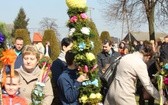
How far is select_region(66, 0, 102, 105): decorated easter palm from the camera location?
5562 mm

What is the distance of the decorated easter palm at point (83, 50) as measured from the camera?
219 inches

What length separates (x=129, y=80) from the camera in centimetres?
613

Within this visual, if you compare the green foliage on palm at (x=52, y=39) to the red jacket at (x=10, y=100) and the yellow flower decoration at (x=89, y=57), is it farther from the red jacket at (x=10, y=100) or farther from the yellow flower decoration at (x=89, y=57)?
the red jacket at (x=10, y=100)

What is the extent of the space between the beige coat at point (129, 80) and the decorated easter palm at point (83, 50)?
2.04ft

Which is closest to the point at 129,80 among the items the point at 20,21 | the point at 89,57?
the point at 89,57

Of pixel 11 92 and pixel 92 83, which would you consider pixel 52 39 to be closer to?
pixel 92 83

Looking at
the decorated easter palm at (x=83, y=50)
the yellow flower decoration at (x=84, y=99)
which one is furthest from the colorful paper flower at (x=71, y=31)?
the yellow flower decoration at (x=84, y=99)

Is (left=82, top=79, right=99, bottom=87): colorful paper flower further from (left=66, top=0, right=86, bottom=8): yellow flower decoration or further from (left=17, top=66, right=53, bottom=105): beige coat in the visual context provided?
(left=66, top=0, right=86, bottom=8): yellow flower decoration

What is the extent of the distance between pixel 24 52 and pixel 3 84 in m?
0.64

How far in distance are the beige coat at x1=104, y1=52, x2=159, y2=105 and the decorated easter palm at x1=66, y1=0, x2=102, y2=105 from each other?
623 mm

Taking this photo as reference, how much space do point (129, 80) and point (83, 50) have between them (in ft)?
3.11

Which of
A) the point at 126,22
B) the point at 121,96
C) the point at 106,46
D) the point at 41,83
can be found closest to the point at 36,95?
the point at 41,83

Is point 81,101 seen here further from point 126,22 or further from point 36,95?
point 126,22

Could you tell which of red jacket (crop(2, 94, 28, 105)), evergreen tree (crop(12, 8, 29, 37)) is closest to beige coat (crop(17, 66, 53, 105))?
red jacket (crop(2, 94, 28, 105))
